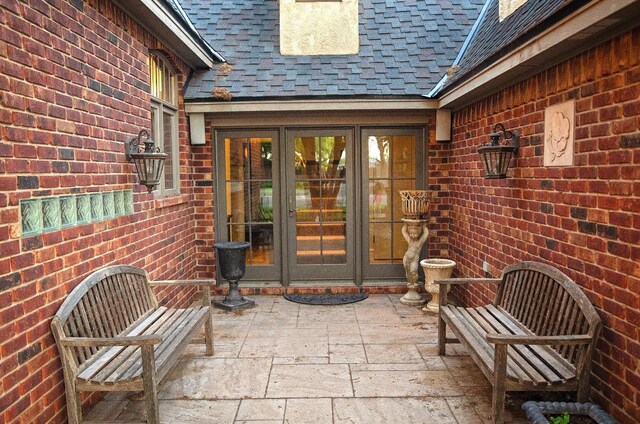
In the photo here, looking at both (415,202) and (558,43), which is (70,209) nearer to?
(558,43)

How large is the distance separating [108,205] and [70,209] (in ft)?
2.02

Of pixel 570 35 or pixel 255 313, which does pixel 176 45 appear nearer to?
pixel 255 313

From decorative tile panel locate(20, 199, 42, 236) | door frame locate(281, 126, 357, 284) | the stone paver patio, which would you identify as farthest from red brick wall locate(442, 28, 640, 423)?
decorative tile panel locate(20, 199, 42, 236)

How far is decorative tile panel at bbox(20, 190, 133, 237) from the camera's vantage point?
2859 millimetres

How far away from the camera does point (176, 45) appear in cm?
→ 551

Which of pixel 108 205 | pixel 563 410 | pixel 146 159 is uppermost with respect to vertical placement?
pixel 146 159

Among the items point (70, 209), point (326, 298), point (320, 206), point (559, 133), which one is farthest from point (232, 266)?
point (559, 133)

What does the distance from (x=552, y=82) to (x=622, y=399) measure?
2.15m

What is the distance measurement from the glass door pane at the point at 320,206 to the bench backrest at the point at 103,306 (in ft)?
8.84

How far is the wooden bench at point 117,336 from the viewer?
2.99m

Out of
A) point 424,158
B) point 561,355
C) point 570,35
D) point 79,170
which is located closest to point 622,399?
point 561,355

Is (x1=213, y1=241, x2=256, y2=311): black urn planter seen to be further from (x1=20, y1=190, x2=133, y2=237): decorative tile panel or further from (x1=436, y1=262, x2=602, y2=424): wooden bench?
(x1=436, y1=262, x2=602, y2=424): wooden bench

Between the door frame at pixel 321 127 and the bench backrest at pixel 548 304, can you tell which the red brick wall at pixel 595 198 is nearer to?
the bench backrest at pixel 548 304

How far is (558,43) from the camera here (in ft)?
10.6
